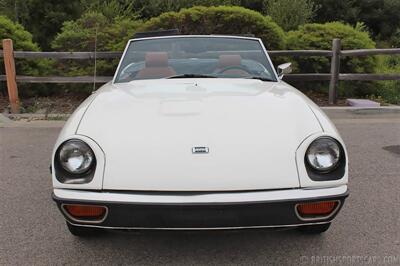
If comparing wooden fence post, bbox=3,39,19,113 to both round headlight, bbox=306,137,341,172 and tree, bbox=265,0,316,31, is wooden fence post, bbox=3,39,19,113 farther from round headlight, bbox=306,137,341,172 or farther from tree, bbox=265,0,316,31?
tree, bbox=265,0,316,31

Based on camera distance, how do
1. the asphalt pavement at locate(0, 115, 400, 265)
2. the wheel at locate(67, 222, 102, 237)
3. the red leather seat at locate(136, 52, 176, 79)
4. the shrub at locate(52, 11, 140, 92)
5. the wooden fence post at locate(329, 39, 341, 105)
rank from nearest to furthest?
1. the asphalt pavement at locate(0, 115, 400, 265)
2. the wheel at locate(67, 222, 102, 237)
3. the red leather seat at locate(136, 52, 176, 79)
4. the wooden fence post at locate(329, 39, 341, 105)
5. the shrub at locate(52, 11, 140, 92)

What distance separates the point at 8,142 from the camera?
6660 millimetres

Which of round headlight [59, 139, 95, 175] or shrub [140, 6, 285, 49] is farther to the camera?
shrub [140, 6, 285, 49]

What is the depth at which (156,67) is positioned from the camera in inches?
169

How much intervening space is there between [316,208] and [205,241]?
0.95 meters

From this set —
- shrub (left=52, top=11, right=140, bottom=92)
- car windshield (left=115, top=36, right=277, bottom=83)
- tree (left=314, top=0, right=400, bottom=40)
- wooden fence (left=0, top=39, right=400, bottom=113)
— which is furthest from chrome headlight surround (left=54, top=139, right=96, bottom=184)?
tree (left=314, top=0, right=400, bottom=40)

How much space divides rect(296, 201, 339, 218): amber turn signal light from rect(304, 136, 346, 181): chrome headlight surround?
14 centimetres

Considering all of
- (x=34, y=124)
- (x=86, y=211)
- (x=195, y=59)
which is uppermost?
(x=195, y=59)

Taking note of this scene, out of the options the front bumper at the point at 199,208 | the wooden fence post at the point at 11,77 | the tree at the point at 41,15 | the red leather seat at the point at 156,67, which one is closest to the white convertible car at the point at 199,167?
the front bumper at the point at 199,208

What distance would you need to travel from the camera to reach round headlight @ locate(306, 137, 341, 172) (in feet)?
9.29

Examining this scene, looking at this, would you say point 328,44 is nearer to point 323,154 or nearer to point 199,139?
point 323,154

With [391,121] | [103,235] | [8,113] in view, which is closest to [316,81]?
[391,121]

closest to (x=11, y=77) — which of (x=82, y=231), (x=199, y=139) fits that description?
(x=82, y=231)

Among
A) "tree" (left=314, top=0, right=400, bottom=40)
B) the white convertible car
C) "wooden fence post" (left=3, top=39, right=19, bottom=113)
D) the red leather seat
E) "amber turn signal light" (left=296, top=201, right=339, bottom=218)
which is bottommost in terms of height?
"tree" (left=314, top=0, right=400, bottom=40)
